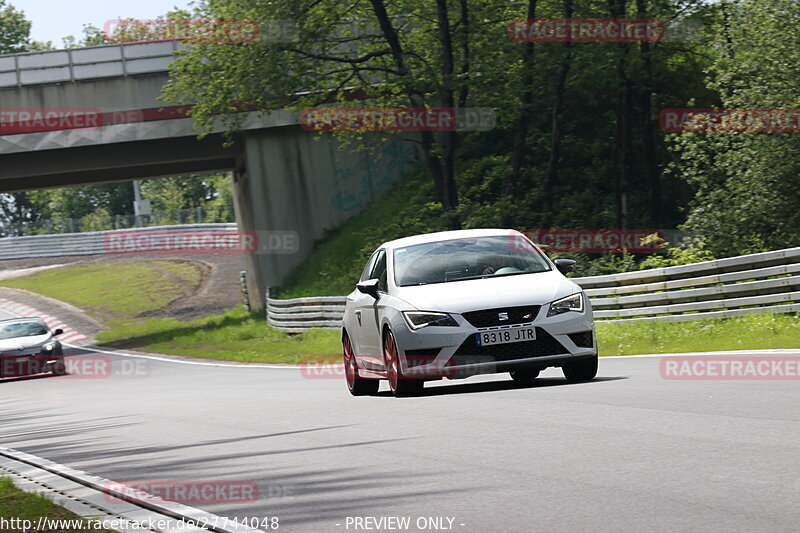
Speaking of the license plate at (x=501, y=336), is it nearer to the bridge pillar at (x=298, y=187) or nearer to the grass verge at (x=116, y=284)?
the bridge pillar at (x=298, y=187)

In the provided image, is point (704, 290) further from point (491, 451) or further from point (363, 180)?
point (363, 180)

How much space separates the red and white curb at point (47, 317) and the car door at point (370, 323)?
116ft

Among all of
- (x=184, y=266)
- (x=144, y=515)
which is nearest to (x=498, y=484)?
(x=144, y=515)

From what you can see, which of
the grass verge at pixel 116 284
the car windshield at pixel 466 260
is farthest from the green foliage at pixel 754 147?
the grass verge at pixel 116 284

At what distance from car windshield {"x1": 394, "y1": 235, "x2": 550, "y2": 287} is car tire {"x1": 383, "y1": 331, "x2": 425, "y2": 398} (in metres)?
0.70

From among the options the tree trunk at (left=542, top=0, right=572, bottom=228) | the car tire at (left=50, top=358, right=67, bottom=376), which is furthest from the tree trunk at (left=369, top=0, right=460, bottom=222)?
the car tire at (left=50, top=358, right=67, bottom=376)

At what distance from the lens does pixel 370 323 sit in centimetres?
1346

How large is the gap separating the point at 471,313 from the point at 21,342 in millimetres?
19750

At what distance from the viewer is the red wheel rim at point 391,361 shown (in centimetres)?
1245

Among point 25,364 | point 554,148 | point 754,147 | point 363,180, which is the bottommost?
point 25,364

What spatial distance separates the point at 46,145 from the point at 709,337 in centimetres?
2637

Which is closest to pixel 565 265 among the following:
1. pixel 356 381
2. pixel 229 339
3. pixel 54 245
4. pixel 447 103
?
pixel 356 381

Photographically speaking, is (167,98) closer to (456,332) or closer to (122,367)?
(122,367)

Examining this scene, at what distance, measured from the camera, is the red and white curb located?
49.1 meters
